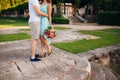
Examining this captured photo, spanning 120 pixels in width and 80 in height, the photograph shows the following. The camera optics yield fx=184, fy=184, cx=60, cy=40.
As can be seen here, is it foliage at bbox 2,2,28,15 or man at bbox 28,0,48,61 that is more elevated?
foliage at bbox 2,2,28,15

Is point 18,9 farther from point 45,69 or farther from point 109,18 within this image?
point 45,69

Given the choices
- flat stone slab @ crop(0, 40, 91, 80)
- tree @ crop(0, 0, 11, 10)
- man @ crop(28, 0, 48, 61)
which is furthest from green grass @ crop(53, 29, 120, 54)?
tree @ crop(0, 0, 11, 10)

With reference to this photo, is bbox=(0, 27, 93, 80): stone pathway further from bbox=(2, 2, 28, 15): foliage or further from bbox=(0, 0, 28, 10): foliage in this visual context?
bbox=(0, 0, 28, 10): foliage

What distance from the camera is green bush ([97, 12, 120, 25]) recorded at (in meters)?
22.3

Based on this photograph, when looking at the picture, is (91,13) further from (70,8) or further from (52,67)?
(52,67)

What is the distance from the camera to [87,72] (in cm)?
382

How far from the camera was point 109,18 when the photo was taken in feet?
75.8

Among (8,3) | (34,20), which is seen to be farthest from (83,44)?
(8,3)

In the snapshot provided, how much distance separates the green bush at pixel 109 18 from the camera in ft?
73.2

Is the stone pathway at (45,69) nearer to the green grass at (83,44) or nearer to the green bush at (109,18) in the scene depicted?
the green grass at (83,44)

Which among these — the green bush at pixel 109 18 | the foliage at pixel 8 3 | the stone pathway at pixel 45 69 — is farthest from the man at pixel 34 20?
the foliage at pixel 8 3

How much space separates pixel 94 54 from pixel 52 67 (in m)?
2.06

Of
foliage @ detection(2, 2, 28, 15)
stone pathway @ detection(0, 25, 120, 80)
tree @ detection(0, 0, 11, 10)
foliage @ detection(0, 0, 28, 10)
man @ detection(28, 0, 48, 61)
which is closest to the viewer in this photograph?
stone pathway @ detection(0, 25, 120, 80)

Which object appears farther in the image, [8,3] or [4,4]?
[8,3]
